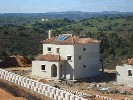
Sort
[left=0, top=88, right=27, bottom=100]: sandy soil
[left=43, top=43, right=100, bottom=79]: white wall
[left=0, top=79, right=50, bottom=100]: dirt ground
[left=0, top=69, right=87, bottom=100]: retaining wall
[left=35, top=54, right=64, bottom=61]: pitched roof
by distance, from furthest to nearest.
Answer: [left=43, top=43, right=100, bottom=79]: white wall → [left=35, top=54, right=64, bottom=61]: pitched roof → [left=0, top=79, right=50, bottom=100]: dirt ground → [left=0, top=88, right=27, bottom=100]: sandy soil → [left=0, top=69, right=87, bottom=100]: retaining wall

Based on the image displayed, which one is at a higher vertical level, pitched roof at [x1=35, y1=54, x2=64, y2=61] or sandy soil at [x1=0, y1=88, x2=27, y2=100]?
pitched roof at [x1=35, y1=54, x2=64, y2=61]

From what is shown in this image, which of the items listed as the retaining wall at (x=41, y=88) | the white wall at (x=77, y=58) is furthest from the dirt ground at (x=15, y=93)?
the white wall at (x=77, y=58)

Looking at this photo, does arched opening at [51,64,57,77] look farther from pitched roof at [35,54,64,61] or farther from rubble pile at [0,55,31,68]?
rubble pile at [0,55,31,68]

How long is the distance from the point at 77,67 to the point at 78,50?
177cm

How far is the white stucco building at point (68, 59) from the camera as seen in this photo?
3994cm

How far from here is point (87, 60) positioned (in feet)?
135

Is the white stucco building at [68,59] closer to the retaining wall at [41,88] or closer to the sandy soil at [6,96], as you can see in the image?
the retaining wall at [41,88]

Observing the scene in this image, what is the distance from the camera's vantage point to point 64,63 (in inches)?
1583

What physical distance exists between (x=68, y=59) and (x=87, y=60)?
2.16 m

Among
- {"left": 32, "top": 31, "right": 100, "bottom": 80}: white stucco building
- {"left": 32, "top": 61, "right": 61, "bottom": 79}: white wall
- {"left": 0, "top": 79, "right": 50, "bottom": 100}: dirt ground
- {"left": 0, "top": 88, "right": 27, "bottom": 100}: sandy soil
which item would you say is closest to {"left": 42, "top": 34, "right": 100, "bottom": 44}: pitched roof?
{"left": 32, "top": 31, "right": 100, "bottom": 80}: white stucco building

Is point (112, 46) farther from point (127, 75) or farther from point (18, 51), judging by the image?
point (127, 75)

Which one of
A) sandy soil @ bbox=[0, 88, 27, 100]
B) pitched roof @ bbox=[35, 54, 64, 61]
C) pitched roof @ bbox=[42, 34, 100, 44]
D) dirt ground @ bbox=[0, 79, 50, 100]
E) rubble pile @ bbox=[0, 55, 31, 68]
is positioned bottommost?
rubble pile @ bbox=[0, 55, 31, 68]

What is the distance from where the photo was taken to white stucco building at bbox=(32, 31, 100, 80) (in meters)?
39.9

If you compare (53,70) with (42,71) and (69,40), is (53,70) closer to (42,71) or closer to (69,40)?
(42,71)
